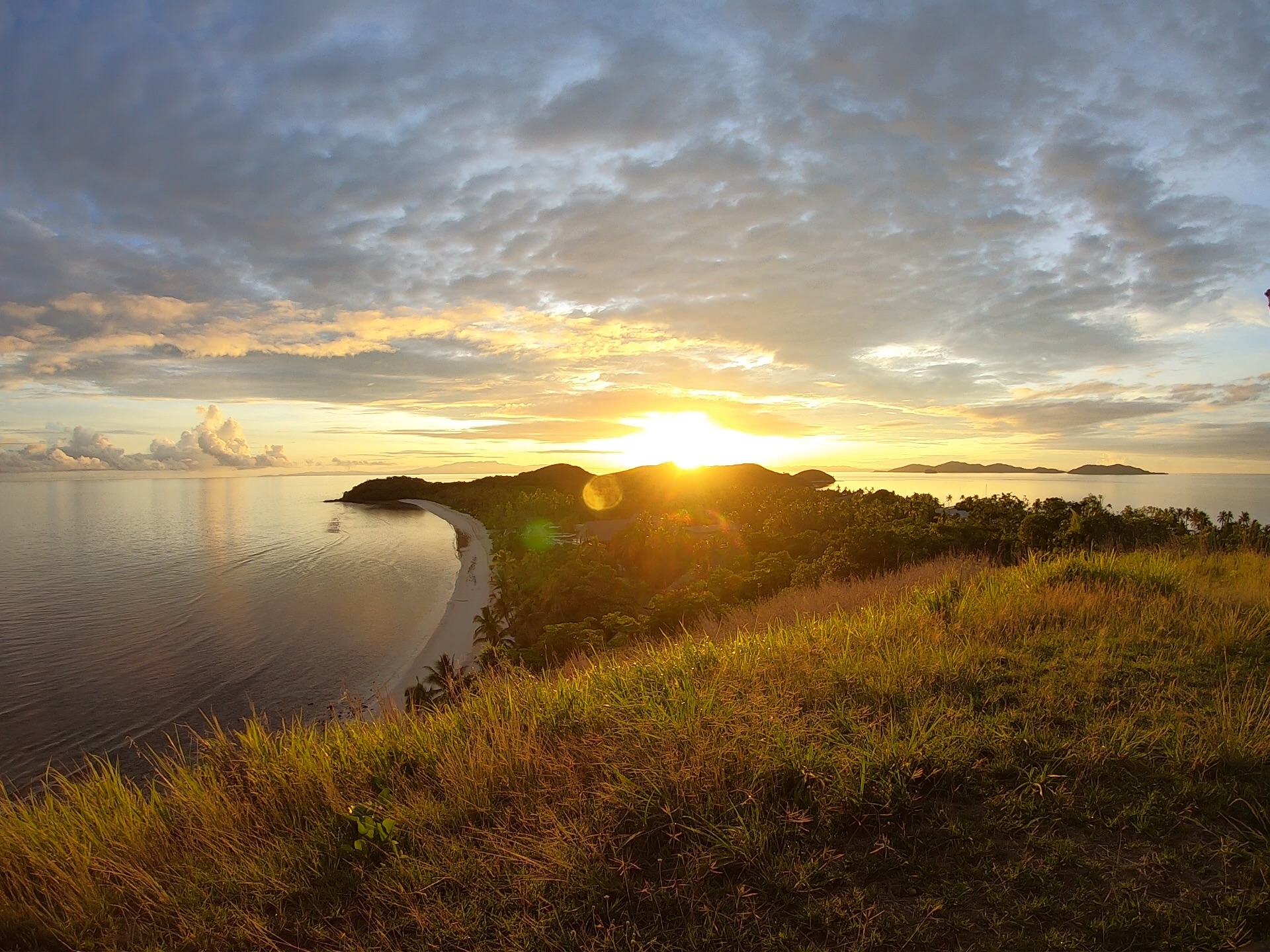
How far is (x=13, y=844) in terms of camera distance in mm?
4484

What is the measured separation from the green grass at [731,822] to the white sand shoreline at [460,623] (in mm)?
3195

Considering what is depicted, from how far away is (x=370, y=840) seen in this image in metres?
3.95

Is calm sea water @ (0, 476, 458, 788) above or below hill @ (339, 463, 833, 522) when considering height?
below

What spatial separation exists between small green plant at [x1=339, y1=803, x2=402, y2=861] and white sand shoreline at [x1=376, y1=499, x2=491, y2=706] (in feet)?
12.1

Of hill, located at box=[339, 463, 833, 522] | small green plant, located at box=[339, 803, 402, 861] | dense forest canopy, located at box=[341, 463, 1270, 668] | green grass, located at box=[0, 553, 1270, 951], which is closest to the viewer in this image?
green grass, located at box=[0, 553, 1270, 951]

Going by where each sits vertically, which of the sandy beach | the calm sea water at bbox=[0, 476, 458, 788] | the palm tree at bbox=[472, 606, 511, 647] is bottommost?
the calm sea water at bbox=[0, 476, 458, 788]

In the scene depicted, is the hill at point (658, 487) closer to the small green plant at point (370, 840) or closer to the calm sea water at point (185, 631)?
the calm sea water at point (185, 631)

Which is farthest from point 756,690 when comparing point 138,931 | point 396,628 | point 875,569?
point 396,628

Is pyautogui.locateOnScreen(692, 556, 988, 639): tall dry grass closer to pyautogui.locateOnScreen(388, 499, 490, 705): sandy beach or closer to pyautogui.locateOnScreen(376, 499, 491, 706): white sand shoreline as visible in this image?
pyautogui.locateOnScreen(376, 499, 491, 706): white sand shoreline

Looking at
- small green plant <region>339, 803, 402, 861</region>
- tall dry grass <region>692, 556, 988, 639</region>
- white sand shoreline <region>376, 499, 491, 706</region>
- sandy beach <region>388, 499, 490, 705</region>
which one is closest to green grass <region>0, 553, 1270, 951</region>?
small green plant <region>339, 803, 402, 861</region>

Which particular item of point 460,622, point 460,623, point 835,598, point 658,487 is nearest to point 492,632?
point 460,623

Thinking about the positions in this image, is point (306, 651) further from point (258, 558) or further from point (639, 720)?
point (258, 558)

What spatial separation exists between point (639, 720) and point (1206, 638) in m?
5.92

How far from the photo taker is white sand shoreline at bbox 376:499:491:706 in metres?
25.4
